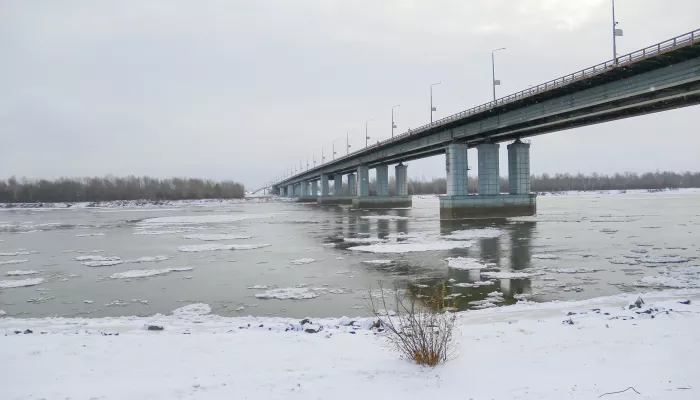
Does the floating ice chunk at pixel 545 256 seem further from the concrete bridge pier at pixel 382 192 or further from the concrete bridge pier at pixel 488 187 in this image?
the concrete bridge pier at pixel 382 192

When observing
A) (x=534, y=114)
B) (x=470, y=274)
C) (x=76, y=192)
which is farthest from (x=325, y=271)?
(x=76, y=192)

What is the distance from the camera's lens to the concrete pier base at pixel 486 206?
50031mm

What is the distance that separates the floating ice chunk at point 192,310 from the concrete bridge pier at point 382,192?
7561cm

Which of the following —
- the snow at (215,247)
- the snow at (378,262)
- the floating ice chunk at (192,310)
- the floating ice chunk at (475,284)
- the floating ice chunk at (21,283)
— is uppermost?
the snow at (215,247)

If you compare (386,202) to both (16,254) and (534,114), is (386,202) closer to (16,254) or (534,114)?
(534,114)

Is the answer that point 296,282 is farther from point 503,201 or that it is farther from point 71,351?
point 503,201

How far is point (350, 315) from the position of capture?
1125 centimetres

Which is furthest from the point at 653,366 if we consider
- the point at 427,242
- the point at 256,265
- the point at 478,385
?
the point at 427,242

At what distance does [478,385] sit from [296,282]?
1116cm

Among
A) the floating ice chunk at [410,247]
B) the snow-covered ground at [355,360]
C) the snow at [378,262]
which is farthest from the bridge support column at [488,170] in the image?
the snow-covered ground at [355,360]

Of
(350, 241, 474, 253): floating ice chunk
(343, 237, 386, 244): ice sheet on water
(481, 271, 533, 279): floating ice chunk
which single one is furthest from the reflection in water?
(343, 237, 386, 244): ice sheet on water

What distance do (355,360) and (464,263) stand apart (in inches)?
526

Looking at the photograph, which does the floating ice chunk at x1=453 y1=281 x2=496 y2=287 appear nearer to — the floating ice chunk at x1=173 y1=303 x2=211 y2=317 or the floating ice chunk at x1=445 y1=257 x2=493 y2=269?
the floating ice chunk at x1=445 y1=257 x2=493 y2=269

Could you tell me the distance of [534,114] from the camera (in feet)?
135
